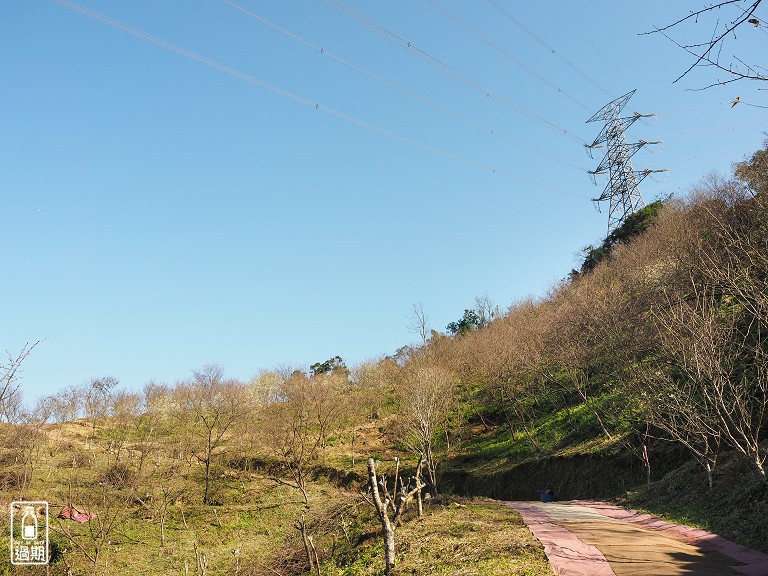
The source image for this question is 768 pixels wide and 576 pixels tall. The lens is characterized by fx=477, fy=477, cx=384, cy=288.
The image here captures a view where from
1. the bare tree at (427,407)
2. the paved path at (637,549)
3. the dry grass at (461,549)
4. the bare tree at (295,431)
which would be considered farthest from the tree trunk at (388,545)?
the bare tree at (295,431)

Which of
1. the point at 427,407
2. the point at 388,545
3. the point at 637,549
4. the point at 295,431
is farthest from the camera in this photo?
the point at 295,431

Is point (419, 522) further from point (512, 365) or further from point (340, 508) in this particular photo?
point (512, 365)

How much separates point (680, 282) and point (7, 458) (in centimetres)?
3533

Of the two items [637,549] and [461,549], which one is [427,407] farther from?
[637,549]

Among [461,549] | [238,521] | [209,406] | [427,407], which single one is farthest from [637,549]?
[209,406]

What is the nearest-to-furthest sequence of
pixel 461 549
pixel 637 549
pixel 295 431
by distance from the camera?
1. pixel 637 549
2. pixel 461 549
3. pixel 295 431

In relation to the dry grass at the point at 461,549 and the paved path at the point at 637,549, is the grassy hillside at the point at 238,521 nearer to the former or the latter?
the dry grass at the point at 461,549

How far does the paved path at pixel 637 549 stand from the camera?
24.4 ft

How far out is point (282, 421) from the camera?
36281 millimetres

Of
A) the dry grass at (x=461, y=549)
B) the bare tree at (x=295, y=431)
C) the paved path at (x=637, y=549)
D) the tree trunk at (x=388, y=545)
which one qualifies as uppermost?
the bare tree at (x=295, y=431)

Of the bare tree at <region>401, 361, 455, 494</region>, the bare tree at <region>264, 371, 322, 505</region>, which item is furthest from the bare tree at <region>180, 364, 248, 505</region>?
the bare tree at <region>401, 361, 455, 494</region>

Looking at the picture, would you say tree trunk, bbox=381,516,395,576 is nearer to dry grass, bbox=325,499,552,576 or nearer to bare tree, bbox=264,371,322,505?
dry grass, bbox=325,499,552,576

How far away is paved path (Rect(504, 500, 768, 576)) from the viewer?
7.44 m

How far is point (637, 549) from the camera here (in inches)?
339
